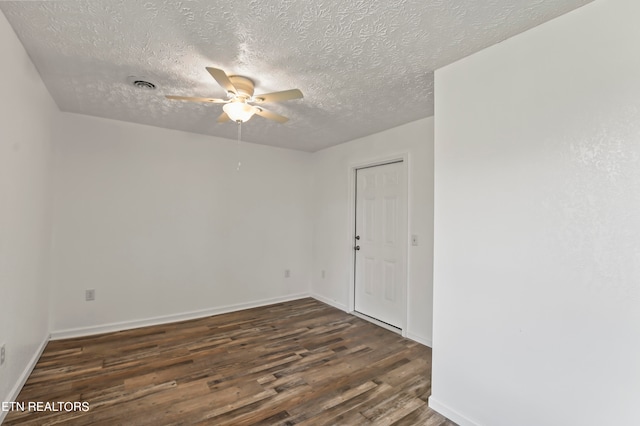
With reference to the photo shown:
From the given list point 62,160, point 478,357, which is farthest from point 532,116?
point 62,160

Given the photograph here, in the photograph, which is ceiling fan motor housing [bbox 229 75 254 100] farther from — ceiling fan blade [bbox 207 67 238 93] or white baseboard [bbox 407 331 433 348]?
white baseboard [bbox 407 331 433 348]

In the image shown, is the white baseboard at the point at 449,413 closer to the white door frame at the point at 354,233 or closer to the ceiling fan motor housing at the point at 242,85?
the white door frame at the point at 354,233

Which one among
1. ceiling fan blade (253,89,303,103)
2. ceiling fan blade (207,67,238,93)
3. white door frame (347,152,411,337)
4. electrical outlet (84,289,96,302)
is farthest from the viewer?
white door frame (347,152,411,337)

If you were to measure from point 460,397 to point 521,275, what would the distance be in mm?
911

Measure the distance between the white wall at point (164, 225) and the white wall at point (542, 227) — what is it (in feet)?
9.31

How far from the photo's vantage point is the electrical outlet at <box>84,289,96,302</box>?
3.18m

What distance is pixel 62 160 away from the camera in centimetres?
308

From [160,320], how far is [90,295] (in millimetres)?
784

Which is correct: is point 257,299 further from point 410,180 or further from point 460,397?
point 460,397

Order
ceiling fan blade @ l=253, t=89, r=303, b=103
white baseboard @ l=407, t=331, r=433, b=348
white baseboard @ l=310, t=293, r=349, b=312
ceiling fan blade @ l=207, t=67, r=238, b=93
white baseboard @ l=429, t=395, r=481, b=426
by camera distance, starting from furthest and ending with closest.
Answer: white baseboard @ l=310, t=293, r=349, b=312, white baseboard @ l=407, t=331, r=433, b=348, ceiling fan blade @ l=253, t=89, r=303, b=103, white baseboard @ l=429, t=395, r=481, b=426, ceiling fan blade @ l=207, t=67, r=238, b=93

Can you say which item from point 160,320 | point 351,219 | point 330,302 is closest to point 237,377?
point 160,320

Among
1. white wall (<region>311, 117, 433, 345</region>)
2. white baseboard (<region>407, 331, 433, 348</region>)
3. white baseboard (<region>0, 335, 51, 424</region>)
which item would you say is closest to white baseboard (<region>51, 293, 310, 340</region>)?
white baseboard (<region>0, 335, 51, 424</region>)

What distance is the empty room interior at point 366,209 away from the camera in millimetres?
1431

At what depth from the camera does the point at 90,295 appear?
319 centimetres
